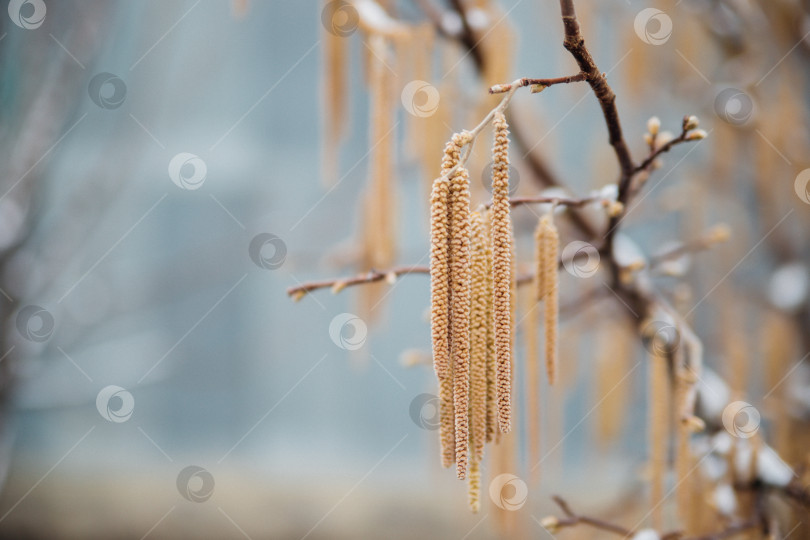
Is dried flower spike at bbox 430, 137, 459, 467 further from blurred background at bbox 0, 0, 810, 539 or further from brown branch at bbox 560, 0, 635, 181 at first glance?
blurred background at bbox 0, 0, 810, 539

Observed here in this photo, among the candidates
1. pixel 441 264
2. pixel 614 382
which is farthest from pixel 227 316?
pixel 441 264

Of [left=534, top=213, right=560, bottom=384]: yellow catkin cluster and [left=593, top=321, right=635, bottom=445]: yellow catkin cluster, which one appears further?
[left=593, top=321, right=635, bottom=445]: yellow catkin cluster

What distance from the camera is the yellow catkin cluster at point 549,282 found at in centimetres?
38

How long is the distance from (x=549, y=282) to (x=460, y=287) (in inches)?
4.9

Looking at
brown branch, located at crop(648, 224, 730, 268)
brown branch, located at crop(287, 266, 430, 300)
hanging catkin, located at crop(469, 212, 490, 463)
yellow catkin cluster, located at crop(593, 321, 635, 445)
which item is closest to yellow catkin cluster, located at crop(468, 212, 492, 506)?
hanging catkin, located at crop(469, 212, 490, 463)

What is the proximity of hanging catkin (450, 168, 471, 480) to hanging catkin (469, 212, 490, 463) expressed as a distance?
0.03 m

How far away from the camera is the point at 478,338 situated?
0.32 meters

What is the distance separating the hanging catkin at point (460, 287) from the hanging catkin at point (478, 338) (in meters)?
0.03

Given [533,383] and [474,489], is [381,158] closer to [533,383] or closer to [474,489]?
[533,383]

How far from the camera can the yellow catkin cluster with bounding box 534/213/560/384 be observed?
381 millimetres

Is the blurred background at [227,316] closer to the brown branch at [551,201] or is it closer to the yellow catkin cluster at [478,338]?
the brown branch at [551,201]

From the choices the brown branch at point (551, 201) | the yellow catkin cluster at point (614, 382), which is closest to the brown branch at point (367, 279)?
the brown branch at point (551, 201)

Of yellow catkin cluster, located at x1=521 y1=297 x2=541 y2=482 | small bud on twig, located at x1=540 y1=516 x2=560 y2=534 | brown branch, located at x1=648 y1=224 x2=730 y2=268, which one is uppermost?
brown branch, located at x1=648 y1=224 x2=730 y2=268

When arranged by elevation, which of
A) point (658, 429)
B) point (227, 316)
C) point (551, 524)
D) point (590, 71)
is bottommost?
point (227, 316)
